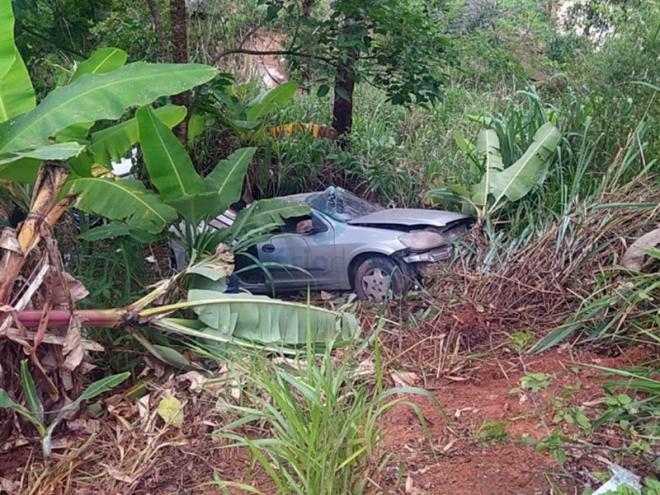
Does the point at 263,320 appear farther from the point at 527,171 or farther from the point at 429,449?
the point at 527,171

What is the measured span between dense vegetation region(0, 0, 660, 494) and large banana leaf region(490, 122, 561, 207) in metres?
0.01

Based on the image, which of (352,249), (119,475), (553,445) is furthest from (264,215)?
(553,445)

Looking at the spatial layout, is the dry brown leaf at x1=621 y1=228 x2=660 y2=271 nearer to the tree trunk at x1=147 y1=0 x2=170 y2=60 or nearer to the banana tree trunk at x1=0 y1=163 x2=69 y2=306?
the banana tree trunk at x1=0 y1=163 x2=69 y2=306

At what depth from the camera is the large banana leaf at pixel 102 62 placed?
12.0 ft

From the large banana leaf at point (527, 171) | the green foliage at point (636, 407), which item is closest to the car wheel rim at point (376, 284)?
the large banana leaf at point (527, 171)

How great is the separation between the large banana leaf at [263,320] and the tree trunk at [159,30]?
9.44ft

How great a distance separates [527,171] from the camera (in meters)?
4.16

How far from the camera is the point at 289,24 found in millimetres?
5668

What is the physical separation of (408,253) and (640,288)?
4.78 ft

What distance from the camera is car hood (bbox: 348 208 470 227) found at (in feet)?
13.9

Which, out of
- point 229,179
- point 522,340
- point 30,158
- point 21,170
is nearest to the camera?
point 30,158

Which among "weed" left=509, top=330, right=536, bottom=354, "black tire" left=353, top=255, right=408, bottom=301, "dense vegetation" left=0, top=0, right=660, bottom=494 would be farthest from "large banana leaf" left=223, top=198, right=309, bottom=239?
"weed" left=509, top=330, right=536, bottom=354

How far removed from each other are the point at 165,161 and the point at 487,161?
2190mm

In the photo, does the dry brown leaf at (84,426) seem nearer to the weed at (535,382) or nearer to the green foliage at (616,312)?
the weed at (535,382)
